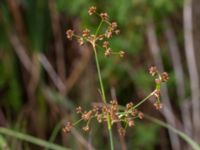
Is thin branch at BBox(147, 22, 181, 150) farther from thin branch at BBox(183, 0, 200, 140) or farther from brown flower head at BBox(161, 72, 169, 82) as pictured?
brown flower head at BBox(161, 72, 169, 82)

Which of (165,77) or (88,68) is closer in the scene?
(165,77)

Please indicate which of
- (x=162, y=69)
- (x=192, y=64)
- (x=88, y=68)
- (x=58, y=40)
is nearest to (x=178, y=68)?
(x=162, y=69)

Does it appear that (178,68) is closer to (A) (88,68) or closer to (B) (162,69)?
(B) (162,69)

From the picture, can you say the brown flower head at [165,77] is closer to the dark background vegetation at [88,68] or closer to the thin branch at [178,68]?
the dark background vegetation at [88,68]

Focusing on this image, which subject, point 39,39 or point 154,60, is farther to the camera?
point 39,39

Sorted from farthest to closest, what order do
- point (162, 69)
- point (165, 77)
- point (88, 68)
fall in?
point (88, 68) < point (162, 69) < point (165, 77)

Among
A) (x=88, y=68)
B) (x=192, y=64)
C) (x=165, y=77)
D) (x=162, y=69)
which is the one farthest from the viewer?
(x=88, y=68)

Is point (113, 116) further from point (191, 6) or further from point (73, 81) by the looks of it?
point (73, 81)

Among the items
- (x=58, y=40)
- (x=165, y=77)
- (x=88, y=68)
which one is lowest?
(x=165, y=77)

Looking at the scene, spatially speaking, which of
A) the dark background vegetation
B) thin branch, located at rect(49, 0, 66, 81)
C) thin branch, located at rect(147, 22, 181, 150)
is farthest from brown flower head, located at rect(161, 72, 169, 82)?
thin branch, located at rect(49, 0, 66, 81)

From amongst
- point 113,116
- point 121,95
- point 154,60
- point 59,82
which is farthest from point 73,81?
point 113,116
